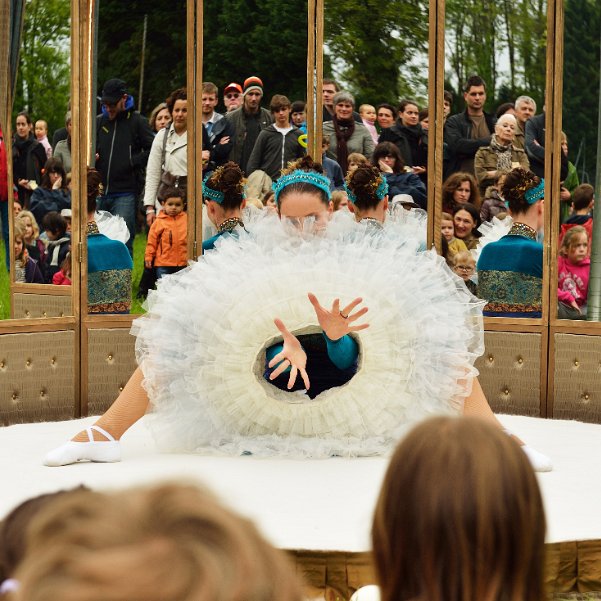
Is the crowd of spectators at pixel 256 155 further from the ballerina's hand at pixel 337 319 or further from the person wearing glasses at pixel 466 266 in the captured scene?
the ballerina's hand at pixel 337 319

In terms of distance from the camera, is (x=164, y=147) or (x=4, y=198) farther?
(x=164, y=147)

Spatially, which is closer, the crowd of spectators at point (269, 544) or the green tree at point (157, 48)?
the crowd of spectators at point (269, 544)

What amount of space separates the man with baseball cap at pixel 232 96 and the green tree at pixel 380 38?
1.50ft

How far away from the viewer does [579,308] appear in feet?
16.5

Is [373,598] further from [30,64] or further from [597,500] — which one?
[30,64]

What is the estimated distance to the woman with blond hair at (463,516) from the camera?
127 centimetres

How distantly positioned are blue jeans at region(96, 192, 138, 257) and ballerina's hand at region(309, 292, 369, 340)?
169 cm

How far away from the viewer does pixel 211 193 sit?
511 cm

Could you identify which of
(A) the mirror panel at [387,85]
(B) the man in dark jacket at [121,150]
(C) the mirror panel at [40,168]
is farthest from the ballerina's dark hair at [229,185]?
(C) the mirror panel at [40,168]

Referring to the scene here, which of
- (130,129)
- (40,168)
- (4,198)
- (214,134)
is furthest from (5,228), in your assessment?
(214,134)

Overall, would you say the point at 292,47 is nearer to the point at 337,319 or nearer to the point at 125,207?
the point at 125,207

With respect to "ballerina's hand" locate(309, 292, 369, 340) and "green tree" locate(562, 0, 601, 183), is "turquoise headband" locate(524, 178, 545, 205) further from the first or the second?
"ballerina's hand" locate(309, 292, 369, 340)

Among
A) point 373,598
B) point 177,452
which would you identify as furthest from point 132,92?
point 373,598

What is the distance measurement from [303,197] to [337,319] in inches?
24.2
